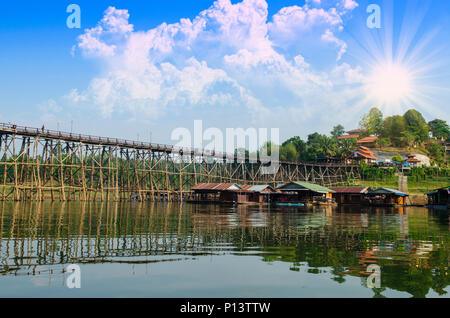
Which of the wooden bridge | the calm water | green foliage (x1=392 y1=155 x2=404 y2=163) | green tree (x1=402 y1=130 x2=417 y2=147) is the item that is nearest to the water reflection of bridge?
the calm water

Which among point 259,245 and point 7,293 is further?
point 259,245

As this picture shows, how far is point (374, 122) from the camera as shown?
409 ft

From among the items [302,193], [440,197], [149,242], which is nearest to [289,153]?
[302,193]

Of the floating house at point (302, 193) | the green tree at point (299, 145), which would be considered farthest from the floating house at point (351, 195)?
the green tree at point (299, 145)

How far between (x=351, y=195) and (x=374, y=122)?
2851 inches

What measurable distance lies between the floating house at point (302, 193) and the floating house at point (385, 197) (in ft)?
20.5

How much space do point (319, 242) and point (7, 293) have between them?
12.3 m

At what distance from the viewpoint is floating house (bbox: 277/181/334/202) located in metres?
58.0

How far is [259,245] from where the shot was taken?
15477mm

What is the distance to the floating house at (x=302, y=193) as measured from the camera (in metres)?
58.0

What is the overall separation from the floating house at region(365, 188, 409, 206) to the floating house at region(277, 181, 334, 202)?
20.5ft
